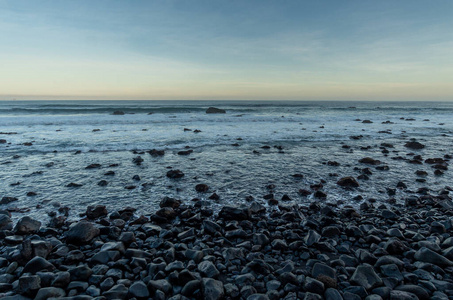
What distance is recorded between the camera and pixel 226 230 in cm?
616

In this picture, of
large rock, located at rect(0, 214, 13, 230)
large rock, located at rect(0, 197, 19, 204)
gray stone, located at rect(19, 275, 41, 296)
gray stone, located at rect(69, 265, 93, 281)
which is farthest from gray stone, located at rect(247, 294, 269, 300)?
large rock, located at rect(0, 197, 19, 204)

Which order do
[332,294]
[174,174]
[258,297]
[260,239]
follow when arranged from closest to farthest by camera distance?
1. [258,297]
2. [332,294]
3. [260,239]
4. [174,174]

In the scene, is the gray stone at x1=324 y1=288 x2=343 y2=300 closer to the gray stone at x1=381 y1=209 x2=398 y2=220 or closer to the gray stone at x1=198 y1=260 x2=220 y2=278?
the gray stone at x1=198 y1=260 x2=220 y2=278

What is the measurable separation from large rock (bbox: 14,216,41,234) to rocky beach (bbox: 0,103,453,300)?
0.08 ft

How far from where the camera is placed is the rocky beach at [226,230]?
4.12m

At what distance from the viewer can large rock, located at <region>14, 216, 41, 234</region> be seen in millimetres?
5831

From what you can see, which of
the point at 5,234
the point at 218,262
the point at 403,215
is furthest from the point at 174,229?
the point at 403,215

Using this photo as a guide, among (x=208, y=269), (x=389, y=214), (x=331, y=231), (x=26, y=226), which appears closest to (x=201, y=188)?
(x=208, y=269)

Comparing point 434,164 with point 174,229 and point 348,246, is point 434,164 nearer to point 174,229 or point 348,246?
point 348,246

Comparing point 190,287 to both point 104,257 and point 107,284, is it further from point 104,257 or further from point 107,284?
point 104,257

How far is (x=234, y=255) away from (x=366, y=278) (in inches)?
97.7

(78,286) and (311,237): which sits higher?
(311,237)

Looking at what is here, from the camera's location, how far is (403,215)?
6859mm

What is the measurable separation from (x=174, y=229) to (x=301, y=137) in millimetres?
17614
